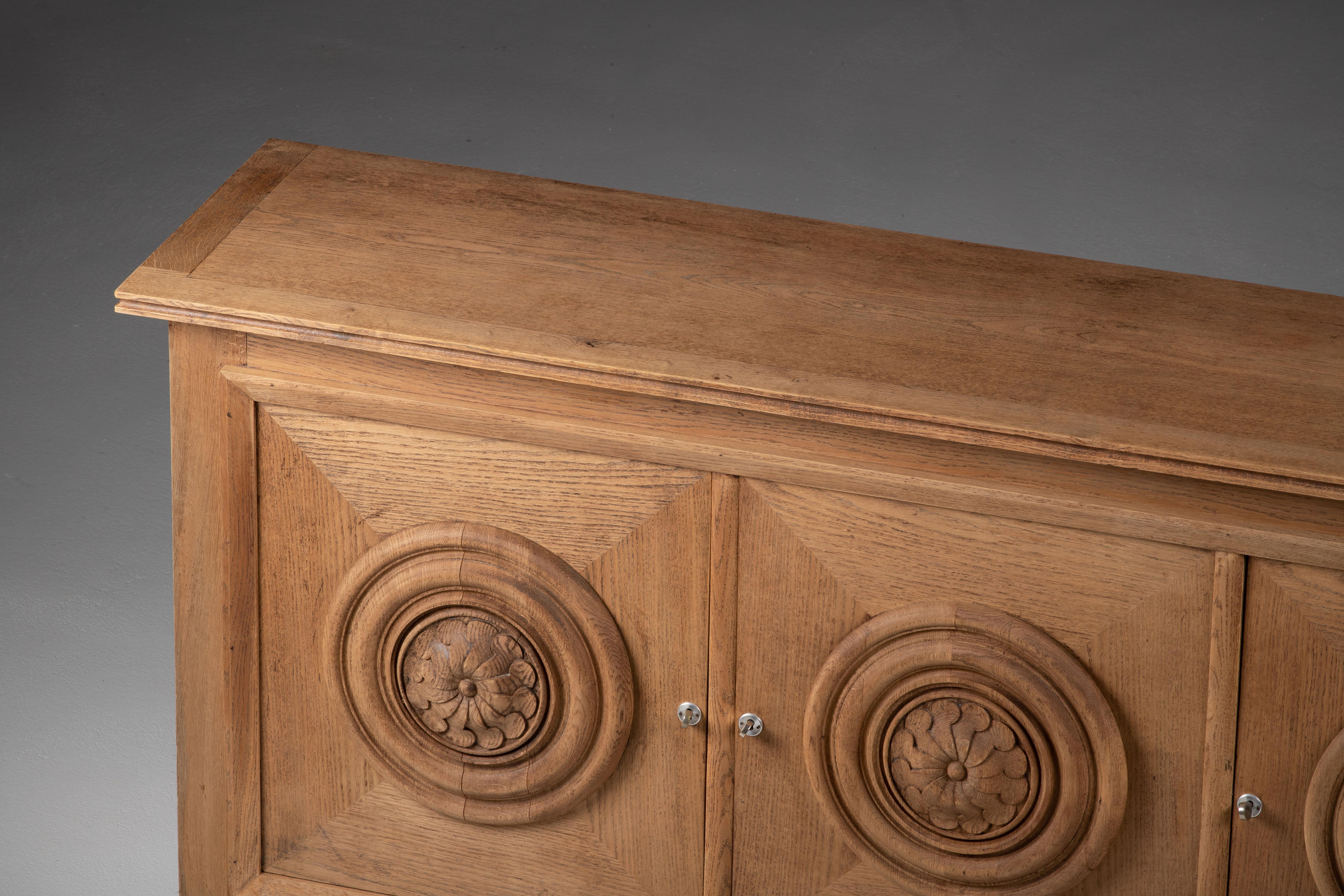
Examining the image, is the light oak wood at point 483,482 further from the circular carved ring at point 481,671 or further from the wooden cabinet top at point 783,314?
the wooden cabinet top at point 783,314

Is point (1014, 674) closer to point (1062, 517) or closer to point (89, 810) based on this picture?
point (1062, 517)

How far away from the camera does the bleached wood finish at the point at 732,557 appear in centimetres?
270

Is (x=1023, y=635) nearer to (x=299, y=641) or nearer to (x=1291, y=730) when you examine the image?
(x=1291, y=730)

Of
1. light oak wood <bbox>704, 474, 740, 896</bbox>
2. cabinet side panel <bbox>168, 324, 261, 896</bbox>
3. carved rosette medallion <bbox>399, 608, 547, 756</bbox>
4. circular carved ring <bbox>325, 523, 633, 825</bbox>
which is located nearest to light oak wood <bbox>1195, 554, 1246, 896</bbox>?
light oak wood <bbox>704, 474, 740, 896</bbox>

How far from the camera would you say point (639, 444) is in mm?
2818

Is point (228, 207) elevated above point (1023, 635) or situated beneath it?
elevated above

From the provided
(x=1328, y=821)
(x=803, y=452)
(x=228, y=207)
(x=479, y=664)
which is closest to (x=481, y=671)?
(x=479, y=664)

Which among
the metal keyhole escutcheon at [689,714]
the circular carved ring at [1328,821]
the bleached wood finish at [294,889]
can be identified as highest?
the metal keyhole escutcheon at [689,714]

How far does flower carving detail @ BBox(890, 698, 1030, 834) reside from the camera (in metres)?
2.82

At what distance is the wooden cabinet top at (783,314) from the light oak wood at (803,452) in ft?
0.19

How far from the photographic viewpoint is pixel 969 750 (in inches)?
111

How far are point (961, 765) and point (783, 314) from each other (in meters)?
0.67

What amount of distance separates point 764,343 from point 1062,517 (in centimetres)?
46

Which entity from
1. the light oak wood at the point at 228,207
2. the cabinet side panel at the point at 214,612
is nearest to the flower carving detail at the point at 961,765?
the cabinet side panel at the point at 214,612
